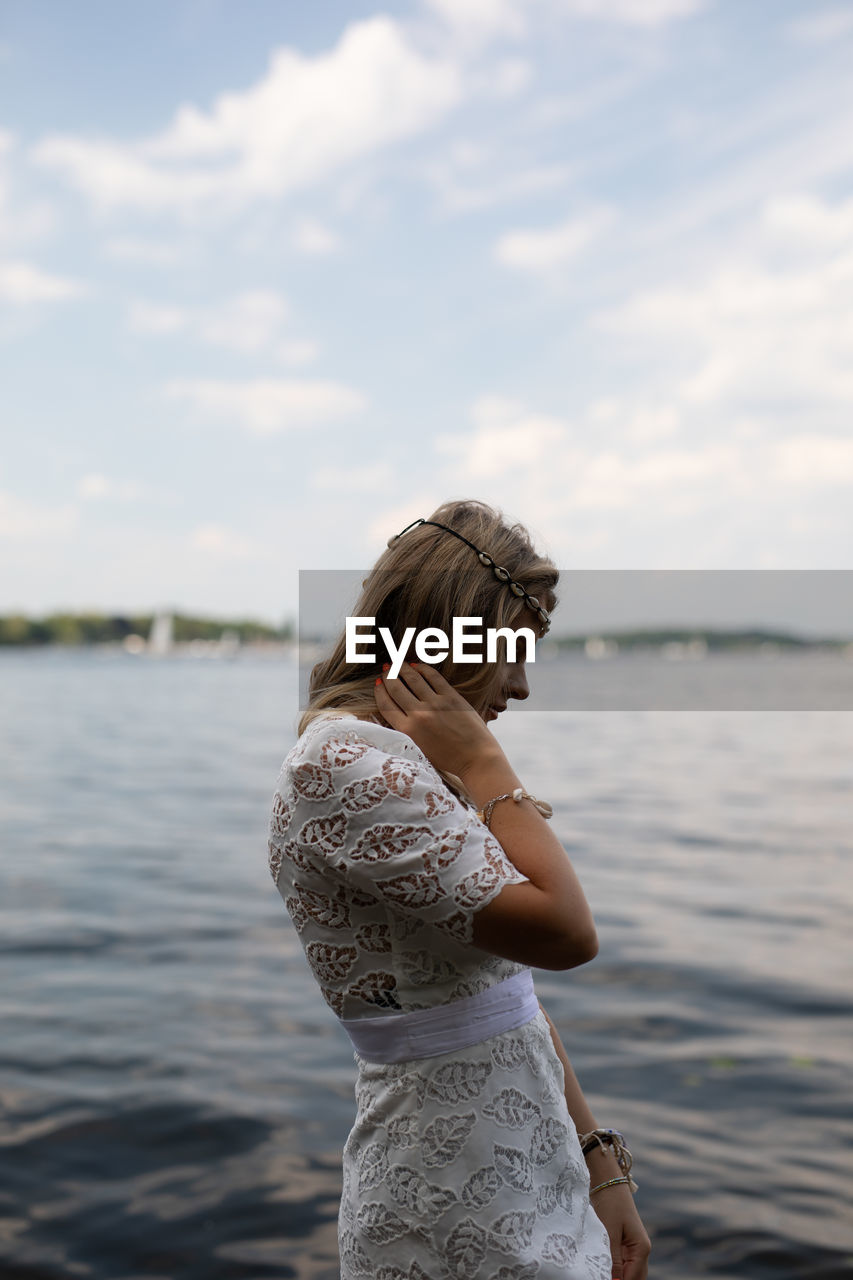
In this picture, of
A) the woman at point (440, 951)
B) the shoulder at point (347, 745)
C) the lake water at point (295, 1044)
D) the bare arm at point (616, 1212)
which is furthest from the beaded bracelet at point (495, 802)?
the lake water at point (295, 1044)

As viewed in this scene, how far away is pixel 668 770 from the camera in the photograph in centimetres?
1866

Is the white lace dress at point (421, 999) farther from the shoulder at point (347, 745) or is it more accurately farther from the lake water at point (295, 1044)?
the lake water at point (295, 1044)

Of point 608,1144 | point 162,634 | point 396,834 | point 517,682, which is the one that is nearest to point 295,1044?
point 608,1144

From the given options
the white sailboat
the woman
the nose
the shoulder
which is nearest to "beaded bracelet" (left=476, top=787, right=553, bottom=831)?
the woman

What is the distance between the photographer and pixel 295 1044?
6.35 meters

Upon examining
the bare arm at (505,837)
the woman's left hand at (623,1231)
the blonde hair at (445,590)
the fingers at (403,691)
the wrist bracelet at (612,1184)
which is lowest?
the woman's left hand at (623,1231)

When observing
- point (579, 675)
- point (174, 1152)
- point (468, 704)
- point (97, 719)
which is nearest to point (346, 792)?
point (468, 704)

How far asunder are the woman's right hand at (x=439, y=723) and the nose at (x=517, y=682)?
0.16m

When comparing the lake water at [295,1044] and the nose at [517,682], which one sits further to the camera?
the lake water at [295,1044]

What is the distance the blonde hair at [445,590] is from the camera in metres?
1.84

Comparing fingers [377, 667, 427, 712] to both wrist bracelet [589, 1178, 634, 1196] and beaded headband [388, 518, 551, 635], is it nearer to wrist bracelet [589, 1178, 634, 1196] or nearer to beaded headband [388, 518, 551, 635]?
beaded headband [388, 518, 551, 635]

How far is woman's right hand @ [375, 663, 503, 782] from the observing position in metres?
1.79

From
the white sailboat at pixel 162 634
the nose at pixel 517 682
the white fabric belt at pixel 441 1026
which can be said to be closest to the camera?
the white fabric belt at pixel 441 1026

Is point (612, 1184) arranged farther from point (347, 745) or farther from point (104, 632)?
point (104, 632)
